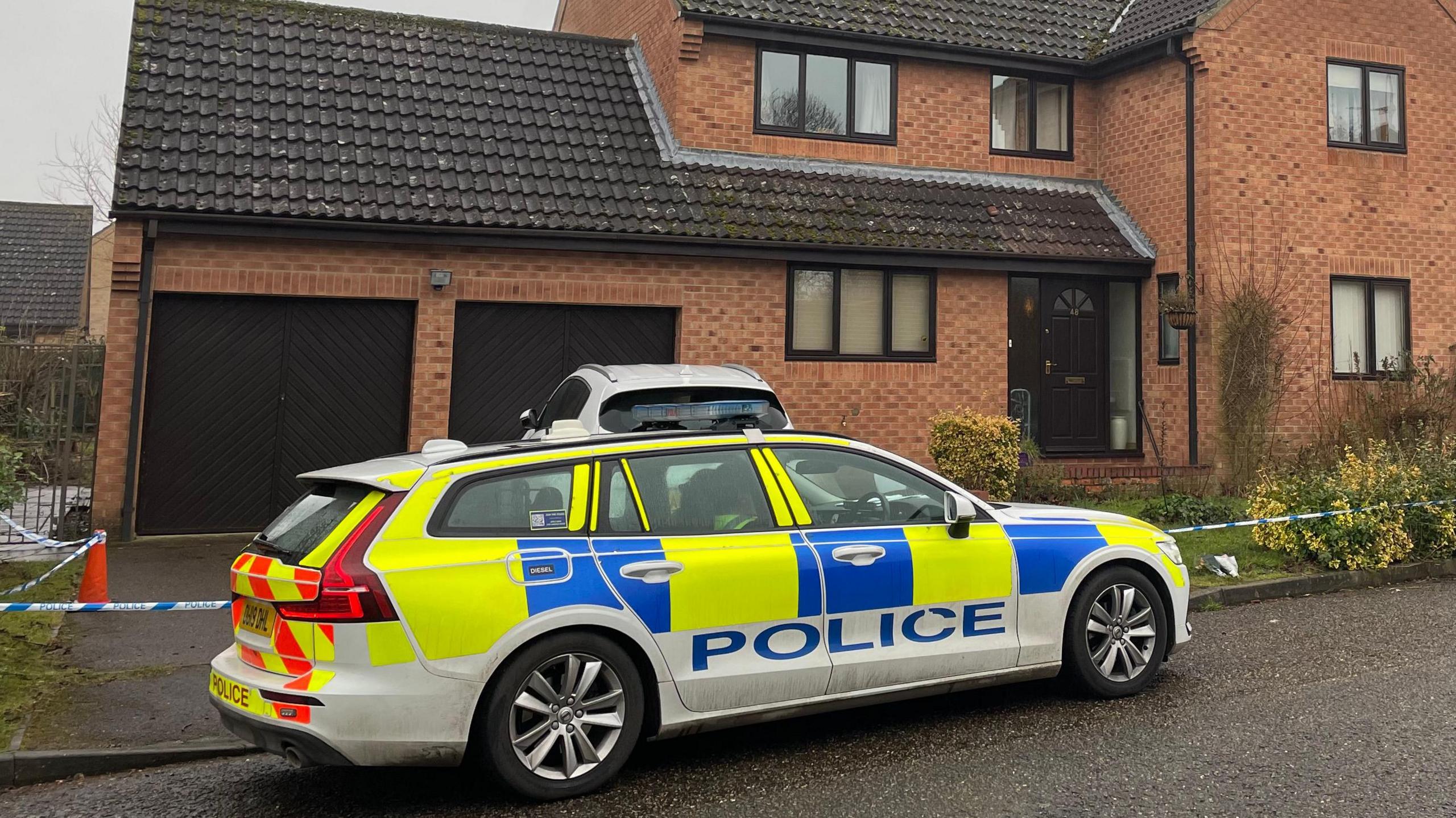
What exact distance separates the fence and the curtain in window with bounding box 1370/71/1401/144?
15.9 m

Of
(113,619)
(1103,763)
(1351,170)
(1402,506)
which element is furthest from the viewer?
(1351,170)

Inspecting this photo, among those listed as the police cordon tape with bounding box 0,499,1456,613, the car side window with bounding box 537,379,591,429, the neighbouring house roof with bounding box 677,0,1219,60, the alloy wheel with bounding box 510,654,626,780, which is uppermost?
the neighbouring house roof with bounding box 677,0,1219,60

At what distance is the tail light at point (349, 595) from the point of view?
14.2ft

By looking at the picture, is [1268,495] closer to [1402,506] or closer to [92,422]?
[1402,506]

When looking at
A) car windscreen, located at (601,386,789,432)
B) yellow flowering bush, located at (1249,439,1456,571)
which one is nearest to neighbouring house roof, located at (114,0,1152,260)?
car windscreen, located at (601,386,789,432)

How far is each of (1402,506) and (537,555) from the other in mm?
8323

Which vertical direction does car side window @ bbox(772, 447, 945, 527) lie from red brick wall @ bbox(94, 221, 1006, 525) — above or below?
below

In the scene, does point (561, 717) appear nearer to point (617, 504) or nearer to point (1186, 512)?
point (617, 504)

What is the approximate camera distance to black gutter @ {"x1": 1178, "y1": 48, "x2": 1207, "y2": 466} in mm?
14602

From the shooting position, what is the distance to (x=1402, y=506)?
32.0ft

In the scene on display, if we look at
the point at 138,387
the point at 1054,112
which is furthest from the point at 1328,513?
the point at 138,387

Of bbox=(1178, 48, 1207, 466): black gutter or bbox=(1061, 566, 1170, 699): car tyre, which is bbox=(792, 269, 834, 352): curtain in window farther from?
bbox=(1061, 566, 1170, 699): car tyre

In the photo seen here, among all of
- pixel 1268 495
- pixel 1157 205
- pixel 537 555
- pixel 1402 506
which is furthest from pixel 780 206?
pixel 537 555

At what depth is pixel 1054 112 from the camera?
16375 millimetres
